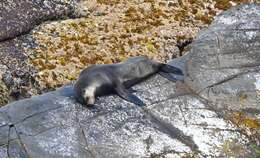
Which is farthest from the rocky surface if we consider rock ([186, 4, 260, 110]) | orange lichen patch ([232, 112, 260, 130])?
orange lichen patch ([232, 112, 260, 130])

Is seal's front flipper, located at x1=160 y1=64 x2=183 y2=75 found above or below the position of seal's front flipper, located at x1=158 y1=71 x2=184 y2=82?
above

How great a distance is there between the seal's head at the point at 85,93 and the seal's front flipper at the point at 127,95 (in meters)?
0.35

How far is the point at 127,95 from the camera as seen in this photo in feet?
30.3

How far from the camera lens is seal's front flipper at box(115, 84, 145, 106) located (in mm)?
9109

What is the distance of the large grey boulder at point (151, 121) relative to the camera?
8.32 metres

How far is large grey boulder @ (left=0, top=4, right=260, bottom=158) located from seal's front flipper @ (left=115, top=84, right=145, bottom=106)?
0.07 meters

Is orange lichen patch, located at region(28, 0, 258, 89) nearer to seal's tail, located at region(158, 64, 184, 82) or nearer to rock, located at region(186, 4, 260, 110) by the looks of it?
rock, located at region(186, 4, 260, 110)

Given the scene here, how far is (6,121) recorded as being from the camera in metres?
8.67

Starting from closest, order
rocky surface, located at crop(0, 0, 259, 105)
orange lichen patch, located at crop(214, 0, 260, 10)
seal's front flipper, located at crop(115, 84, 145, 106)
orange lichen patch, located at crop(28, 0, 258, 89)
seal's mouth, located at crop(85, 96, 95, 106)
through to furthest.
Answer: seal's mouth, located at crop(85, 96, 95, 106) < seal's front flipper, located at crop(115, 84, 145, 106) < rocky surface, located at crop(0, 0, 259, 105) < orange lichen patch, located at crop(28, 0, 258, 89) < orange lichen patch, located at crop(214, 0, 260, 10)

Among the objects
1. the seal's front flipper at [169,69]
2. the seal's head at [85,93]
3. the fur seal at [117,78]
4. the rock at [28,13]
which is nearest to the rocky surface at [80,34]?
the rock at [28,13]

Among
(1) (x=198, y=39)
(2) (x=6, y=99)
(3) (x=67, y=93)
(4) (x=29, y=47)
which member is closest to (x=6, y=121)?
(3) (x=67, y=93)

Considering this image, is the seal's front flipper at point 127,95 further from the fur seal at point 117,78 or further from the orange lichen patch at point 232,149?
the orange lichen patch at point 232,149

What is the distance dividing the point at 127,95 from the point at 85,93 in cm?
58

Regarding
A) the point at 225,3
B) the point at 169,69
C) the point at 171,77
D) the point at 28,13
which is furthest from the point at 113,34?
the point at 225,3
